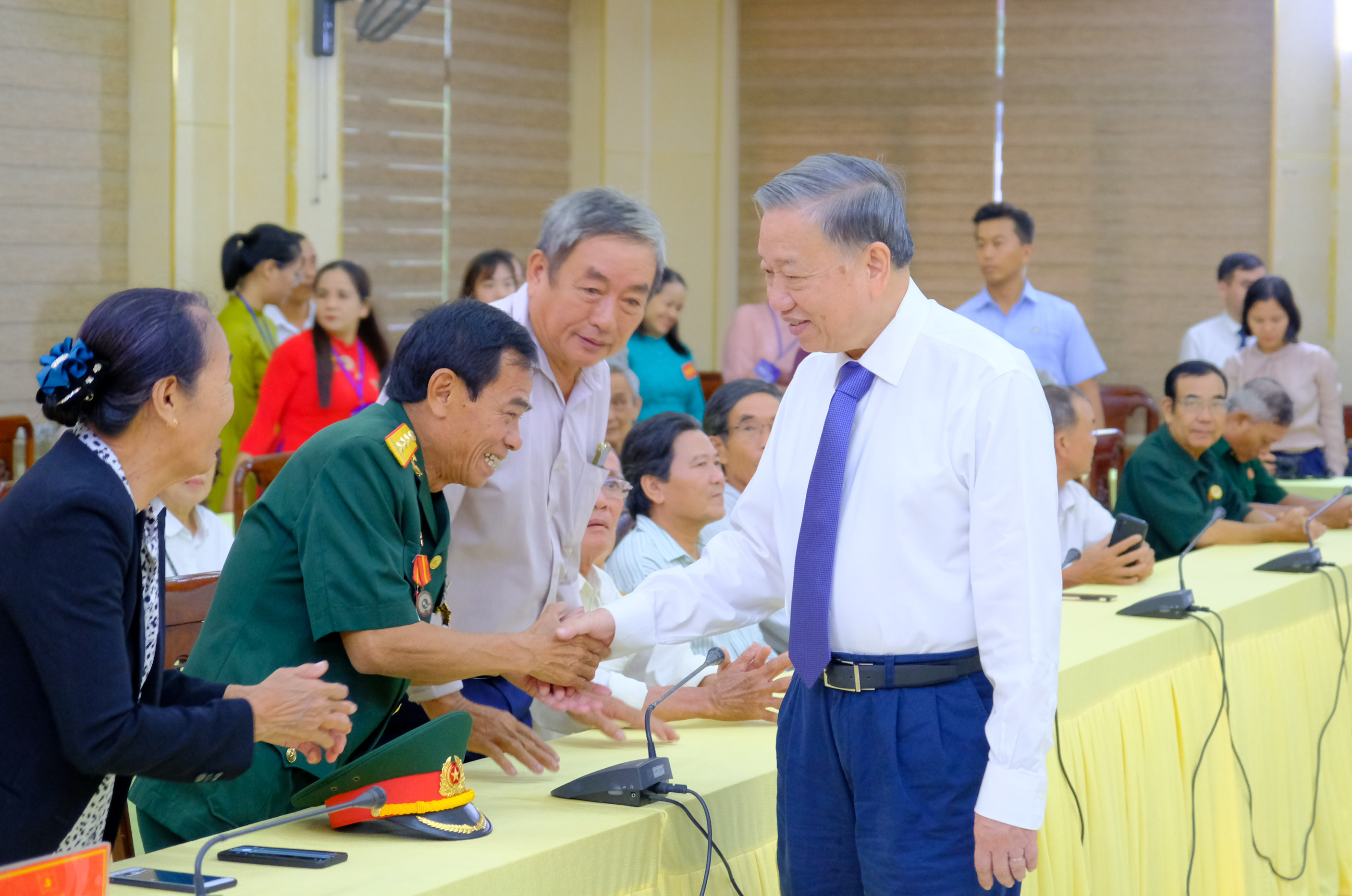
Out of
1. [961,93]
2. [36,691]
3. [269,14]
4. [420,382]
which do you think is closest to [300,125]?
[269,14]

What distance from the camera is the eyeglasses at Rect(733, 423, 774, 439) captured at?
368 centimetres

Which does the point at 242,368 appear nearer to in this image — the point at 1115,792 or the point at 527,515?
the point at 527,515

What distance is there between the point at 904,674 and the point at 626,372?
3162 mm

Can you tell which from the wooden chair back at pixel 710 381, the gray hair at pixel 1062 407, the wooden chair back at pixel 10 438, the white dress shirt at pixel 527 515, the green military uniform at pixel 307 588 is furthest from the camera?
the wooden chair back at pixel 710 381

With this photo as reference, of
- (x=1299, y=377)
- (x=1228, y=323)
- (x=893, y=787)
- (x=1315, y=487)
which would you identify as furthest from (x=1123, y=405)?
(x=893, y=787)

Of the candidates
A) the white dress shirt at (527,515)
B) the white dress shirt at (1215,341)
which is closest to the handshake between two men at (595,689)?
the white dress shirt at (527,515)

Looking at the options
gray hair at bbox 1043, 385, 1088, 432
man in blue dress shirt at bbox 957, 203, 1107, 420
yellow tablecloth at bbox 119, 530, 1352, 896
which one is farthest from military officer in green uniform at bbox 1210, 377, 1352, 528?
gray hair at bbox 1043, 385, 1088, 432

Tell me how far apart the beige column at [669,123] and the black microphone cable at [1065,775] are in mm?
4908

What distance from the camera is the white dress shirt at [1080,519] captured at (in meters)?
3.96

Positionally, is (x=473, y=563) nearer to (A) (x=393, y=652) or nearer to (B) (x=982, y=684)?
(A) (x=393, y=652)

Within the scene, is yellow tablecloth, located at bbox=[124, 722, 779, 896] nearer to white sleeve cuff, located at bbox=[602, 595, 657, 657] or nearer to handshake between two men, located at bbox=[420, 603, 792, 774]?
handshake between two men, located at bbox=[420, 603, 792, 774]

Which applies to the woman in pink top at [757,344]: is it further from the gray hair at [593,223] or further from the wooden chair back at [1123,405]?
the gray hair at [593,223]

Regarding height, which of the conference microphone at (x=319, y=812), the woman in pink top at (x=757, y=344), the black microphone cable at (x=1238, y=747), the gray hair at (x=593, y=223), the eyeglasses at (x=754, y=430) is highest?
the gray hair at (x=593, y=223)

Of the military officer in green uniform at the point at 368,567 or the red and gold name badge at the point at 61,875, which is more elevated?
the military officer in green uniform at the point at 368,567
